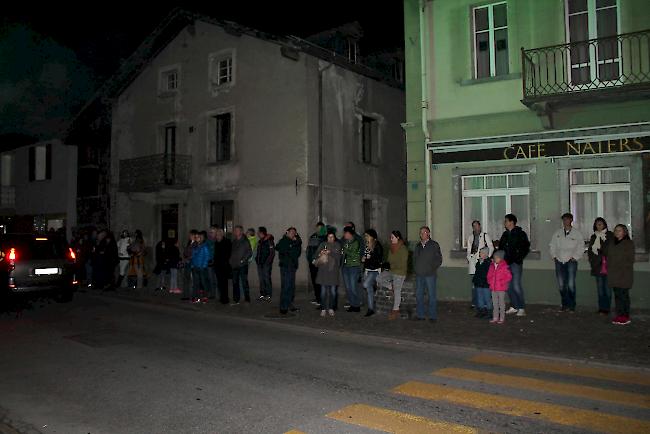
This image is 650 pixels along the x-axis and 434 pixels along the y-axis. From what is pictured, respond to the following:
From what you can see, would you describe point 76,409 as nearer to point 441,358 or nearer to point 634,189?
point 441,358

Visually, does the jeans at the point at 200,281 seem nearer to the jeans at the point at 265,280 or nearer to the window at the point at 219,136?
the jeans at the point at 265,280

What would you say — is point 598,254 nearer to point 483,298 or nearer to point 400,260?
point 483,298

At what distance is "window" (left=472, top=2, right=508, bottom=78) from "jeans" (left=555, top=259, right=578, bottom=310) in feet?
16.6

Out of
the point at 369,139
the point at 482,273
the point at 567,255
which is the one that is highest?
the point at 369,139

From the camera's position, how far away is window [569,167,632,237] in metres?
11.8

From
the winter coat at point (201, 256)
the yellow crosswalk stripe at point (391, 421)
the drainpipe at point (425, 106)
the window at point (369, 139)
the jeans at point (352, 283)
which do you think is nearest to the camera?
the yellow crosswalk stripe at point (391, 421)

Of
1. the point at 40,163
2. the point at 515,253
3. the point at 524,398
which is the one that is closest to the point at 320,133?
the point at 515,253

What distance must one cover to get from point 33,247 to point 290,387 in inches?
365

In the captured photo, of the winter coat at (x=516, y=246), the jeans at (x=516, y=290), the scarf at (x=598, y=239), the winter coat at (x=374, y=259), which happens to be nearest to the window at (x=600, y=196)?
the scarf at (x=598, y=239)

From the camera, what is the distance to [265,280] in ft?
46.4

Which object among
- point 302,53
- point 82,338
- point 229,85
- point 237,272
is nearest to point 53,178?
point 229,85

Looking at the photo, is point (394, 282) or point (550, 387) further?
point (394, 282)

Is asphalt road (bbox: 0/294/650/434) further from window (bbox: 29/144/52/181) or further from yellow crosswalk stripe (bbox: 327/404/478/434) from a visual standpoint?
window (bbox: 29/144/52/181)

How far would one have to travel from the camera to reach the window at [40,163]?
27.0 metres
